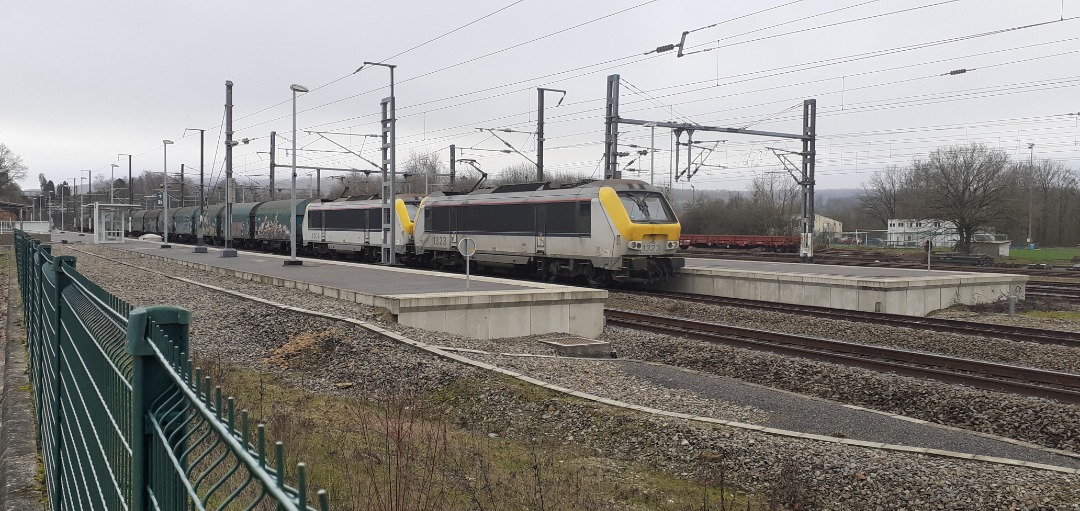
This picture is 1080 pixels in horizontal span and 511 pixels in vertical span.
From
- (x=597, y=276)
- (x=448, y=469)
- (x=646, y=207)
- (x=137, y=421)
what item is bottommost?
(x=448, y=469)

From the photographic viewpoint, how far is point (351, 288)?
18703 millimetres

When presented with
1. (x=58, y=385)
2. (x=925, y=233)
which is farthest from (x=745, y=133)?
(x=925, y=233)

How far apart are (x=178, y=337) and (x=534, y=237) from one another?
23.6m

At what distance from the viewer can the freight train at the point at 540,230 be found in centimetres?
2399

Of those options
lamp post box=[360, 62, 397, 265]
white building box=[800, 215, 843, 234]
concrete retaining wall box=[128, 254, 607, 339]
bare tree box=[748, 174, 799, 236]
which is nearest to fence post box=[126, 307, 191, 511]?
concrete retaining wall box=[128, 254, 607, 339]

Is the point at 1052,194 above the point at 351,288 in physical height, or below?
above

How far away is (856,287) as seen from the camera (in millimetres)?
21703

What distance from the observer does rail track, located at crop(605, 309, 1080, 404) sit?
38.8 feet

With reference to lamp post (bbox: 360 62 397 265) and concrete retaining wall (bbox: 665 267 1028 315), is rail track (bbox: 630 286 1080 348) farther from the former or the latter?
lamp post (bbox: 360 62 397 265)

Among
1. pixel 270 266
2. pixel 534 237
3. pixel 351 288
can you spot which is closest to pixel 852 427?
pixel 351 288

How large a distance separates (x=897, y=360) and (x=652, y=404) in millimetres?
5792

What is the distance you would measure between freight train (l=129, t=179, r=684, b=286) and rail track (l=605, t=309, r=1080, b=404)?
5962 mm

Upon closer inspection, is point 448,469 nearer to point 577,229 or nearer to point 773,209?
point 577,229

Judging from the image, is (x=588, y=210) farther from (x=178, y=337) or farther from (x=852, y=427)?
(x=178, y=337)
